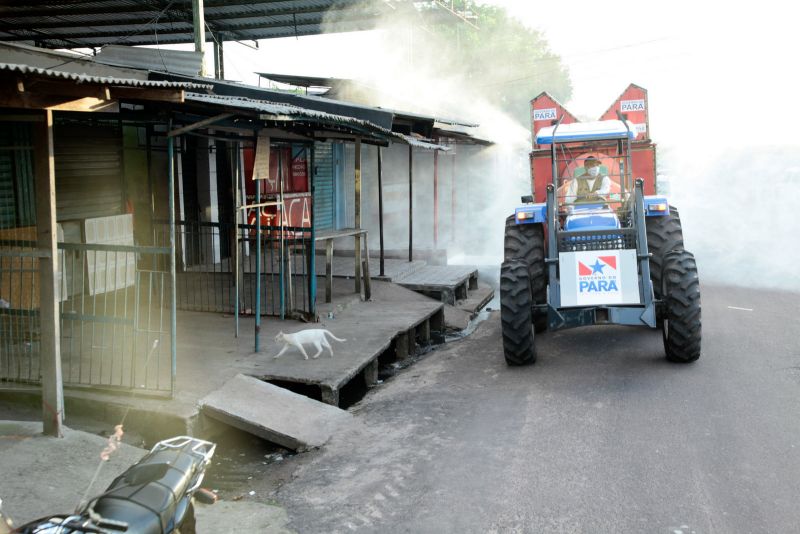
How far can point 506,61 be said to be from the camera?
2056 inches

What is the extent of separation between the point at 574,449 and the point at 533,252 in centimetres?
395

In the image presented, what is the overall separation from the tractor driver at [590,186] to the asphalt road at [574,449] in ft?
6.18

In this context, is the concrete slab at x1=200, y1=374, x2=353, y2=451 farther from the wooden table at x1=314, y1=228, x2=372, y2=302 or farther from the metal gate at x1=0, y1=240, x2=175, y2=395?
the wooden table at x1=314, y1=228, x2=372, y2=302

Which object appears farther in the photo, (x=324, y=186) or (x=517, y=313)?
(x=324, y=186)

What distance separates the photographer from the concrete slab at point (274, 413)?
693 cm

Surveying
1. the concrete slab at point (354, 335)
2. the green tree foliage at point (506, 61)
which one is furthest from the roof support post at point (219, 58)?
the green tree foliage at point (506, 61)

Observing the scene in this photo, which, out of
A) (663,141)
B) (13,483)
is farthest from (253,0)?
(663,141)

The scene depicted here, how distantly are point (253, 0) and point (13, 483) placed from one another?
1287 centimetres

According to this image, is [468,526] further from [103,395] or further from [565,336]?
[565,336]

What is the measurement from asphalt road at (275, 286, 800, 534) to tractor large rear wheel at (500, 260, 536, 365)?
27cm

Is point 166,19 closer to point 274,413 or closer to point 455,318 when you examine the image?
point 455,318

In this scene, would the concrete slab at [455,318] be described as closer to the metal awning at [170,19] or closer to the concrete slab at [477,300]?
the concrete slab at [477,300]

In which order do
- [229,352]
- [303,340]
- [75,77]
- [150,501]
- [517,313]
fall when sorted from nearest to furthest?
[150,501] < [75,77] < [517,313] < [303,340] < [229,352]

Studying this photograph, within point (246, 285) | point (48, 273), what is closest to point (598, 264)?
point (48, 273)
